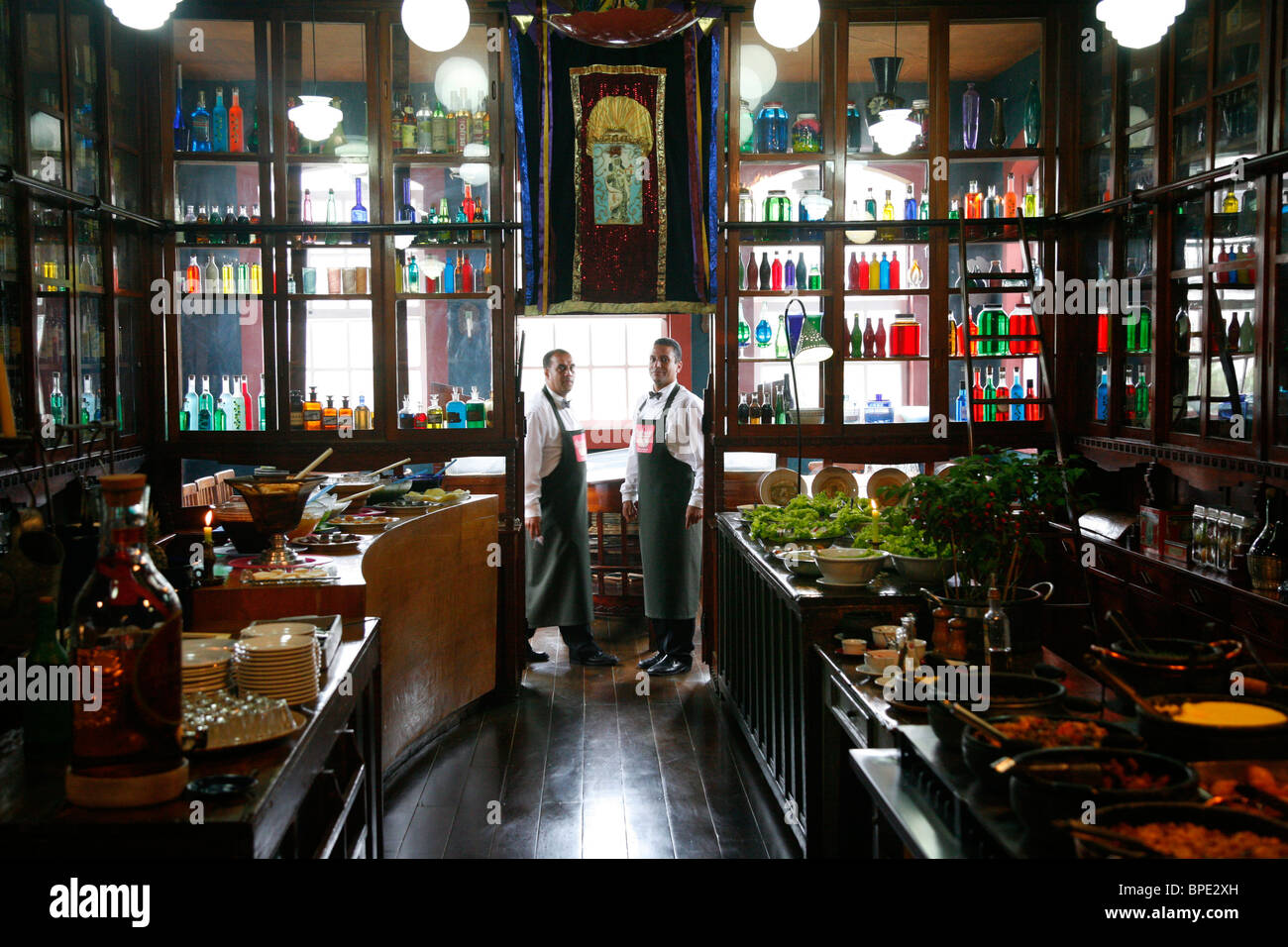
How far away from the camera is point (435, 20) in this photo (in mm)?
5301

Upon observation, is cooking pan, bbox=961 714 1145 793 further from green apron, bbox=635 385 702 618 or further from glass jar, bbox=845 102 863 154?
glass jar, bbox=845 102 863 154

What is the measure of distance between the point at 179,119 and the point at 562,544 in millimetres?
3114

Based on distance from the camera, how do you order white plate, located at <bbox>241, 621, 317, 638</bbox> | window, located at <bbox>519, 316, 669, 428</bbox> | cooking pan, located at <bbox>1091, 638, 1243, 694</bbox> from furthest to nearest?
window, located at <bbox>519, 316, 669, 428</bbox>
white plate, located at <bbox>241, 621, 317, 638</bbox>
cooking pan, located at <bbox>1091, 638, 1243, 694</bbox>

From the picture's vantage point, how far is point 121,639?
6.23ft

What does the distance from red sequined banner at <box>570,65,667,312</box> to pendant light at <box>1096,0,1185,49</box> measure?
8.27ft

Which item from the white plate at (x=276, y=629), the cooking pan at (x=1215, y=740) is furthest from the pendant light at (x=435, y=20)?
the cooking pan at (x=1215, y=740)

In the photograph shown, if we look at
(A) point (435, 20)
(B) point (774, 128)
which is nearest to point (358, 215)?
(A) point (435, 20)

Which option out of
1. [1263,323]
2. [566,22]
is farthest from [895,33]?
[1263,323]

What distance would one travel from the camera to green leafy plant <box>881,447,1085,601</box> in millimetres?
2916

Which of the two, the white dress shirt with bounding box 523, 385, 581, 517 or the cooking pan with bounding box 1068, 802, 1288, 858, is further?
the white dress shirt with bounding box 523, 385, 581, 517

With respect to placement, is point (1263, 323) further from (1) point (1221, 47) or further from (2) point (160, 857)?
(2) point (160, 857)

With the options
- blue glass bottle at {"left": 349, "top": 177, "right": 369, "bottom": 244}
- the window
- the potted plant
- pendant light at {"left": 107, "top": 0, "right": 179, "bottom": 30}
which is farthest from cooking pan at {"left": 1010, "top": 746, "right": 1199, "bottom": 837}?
the window

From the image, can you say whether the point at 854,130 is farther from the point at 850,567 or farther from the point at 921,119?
the point at 850,567

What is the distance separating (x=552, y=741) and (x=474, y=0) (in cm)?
387
